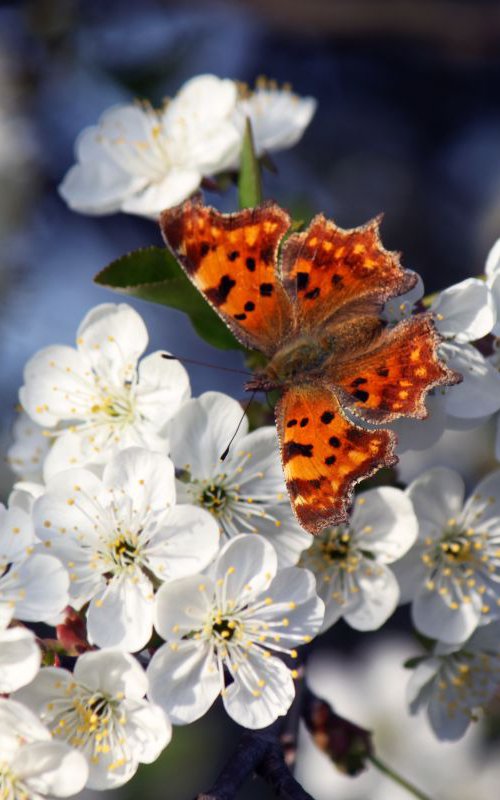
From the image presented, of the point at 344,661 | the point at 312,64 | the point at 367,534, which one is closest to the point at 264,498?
the point at 367,534

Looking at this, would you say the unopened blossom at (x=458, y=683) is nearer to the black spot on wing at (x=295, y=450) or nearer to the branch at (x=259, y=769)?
the branch at (x=259, y=769)

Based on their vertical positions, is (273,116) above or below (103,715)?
above

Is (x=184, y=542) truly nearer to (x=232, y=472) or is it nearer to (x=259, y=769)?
(x=232, y=472)

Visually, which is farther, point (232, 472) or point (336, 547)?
point (336, 547)

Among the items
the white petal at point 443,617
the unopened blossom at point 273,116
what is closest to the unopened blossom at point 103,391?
the white petal at point 443,617

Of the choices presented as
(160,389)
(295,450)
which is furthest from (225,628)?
(160,389)
